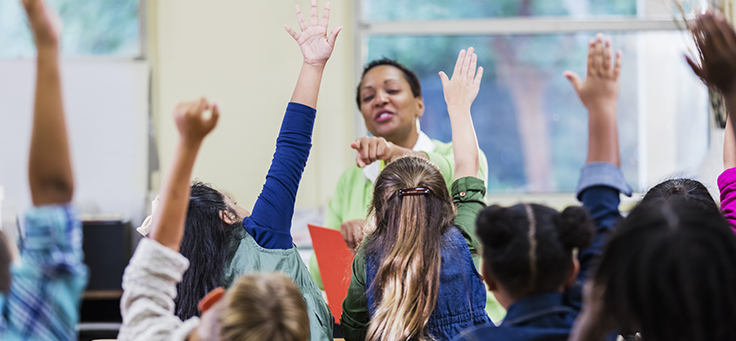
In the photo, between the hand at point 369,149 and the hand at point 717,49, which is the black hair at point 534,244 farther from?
the hand at point 369,149

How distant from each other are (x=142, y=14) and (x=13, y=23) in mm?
716

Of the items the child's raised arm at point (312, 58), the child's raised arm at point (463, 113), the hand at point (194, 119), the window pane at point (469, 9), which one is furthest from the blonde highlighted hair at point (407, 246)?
the window pane at point (469, 9)

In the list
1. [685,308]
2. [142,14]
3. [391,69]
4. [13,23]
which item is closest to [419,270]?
[685,308]

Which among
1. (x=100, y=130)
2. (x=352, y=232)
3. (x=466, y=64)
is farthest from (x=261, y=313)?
(x=100, y=130)

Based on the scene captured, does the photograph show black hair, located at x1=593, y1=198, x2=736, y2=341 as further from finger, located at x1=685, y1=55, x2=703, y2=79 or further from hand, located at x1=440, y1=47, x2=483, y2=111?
hand, located at x1=440, y1=47, x2=483, y2=111

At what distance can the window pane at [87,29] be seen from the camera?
3.12m

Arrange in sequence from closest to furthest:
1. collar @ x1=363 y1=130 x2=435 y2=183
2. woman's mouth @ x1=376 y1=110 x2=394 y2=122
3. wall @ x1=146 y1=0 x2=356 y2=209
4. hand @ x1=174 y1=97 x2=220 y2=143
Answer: hand @ x1=174 y1=97 x2=220 y2=143
collar @ x1=363 y1=130 x2=435 y2=183
woman's mouth @ x1=376 y1=110 x2=394 y2=122
wall @ x1=146 y1=0 x2=356 y2=209

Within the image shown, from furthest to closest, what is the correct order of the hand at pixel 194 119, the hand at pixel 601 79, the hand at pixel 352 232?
1. the hand at pixel 352 232
2. the hand at pixel 601 79
3. the hand at pixel 194 119

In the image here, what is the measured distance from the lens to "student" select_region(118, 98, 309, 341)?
699mm

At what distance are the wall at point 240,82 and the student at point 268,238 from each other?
6.04 feet

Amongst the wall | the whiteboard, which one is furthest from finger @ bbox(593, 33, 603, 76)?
the whiteboard

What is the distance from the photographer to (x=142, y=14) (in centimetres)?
312

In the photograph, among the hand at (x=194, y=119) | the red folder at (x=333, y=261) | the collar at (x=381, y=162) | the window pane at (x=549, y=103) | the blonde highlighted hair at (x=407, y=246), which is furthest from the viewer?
the window pane at (x=549, y=103)

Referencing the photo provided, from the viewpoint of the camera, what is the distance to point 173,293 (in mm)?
754
